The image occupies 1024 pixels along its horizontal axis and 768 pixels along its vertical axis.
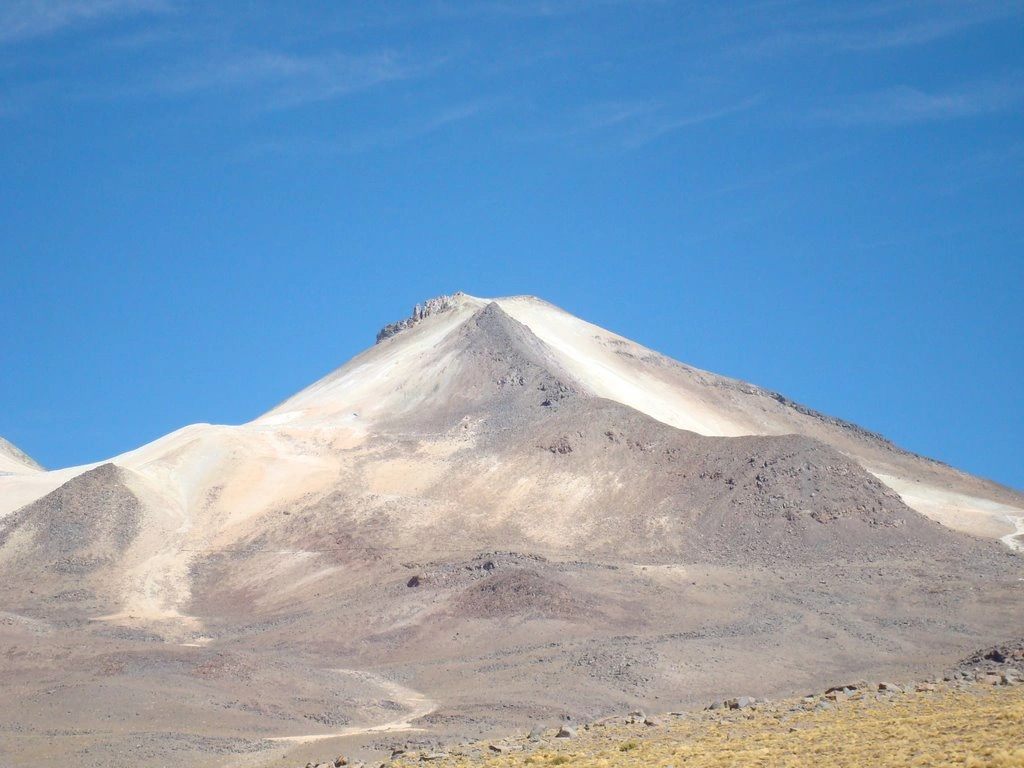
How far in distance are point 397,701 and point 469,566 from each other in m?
18.7

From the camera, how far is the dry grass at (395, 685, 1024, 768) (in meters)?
26.1

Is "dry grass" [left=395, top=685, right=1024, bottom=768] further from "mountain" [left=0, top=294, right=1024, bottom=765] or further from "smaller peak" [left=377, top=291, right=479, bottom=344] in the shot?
"smaller peak" [left=377, top=291, right=479, bottom=344]

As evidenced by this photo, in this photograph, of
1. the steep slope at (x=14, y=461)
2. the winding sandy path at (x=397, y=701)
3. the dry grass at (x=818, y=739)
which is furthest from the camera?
the steep slope at (x=14, y=461)

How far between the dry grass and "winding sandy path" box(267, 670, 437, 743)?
9634 millimetres

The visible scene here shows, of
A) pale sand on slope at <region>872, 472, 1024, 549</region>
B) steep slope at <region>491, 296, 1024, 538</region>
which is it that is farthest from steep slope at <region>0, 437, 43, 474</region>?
pale sand on slope at <region>872, 472, 1024, 549</region>

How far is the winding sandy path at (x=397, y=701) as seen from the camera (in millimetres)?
43156

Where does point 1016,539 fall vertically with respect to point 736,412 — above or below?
below

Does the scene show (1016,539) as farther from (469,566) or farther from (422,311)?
(422,311)

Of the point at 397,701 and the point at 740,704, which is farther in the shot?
the point at 397,701

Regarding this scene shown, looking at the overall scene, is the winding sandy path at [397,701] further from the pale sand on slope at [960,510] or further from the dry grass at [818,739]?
the pale sand on slope at [960,510]

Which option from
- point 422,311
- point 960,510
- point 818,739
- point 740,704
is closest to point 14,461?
point 422,311

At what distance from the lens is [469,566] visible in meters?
69.2

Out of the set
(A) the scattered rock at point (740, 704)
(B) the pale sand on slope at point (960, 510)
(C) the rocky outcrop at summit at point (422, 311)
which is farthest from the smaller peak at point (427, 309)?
(A) the scattered rock at point (740, 704)

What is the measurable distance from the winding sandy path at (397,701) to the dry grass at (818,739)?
31.6ft
